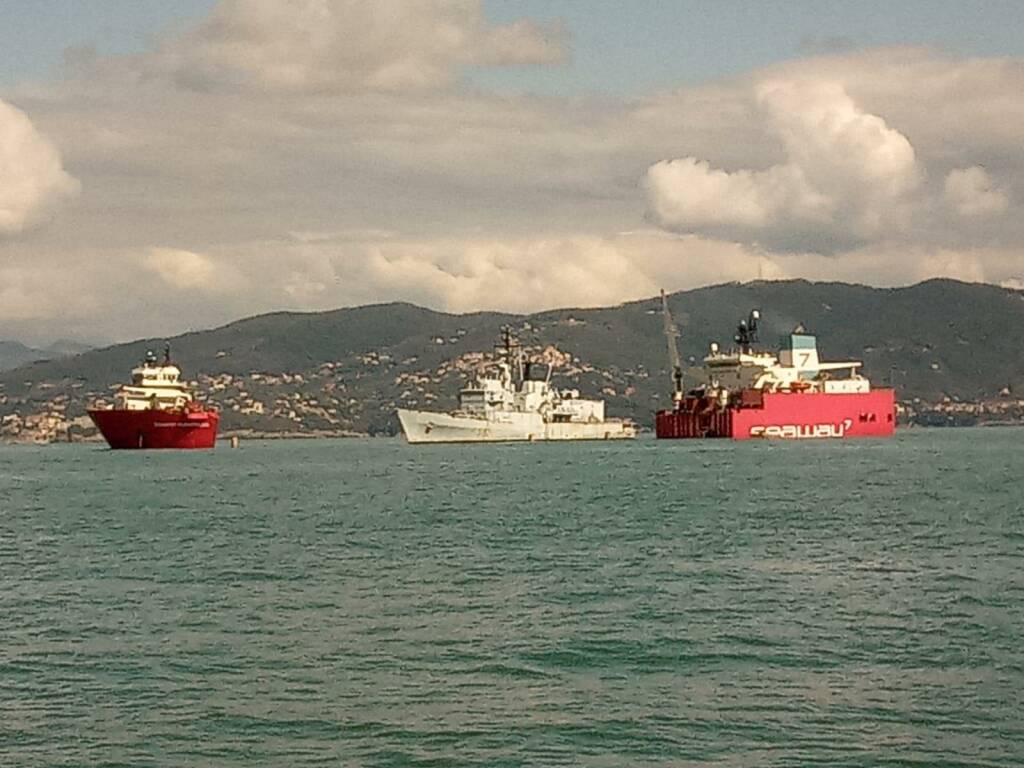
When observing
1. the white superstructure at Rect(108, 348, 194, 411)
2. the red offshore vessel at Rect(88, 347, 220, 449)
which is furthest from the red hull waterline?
the white superstructure at Rect(108, 348, 194, 411)

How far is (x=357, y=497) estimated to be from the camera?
2992 inches

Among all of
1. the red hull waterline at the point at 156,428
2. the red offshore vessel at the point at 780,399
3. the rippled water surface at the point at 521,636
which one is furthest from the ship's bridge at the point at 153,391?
the rippled water surface at the point at 521,636

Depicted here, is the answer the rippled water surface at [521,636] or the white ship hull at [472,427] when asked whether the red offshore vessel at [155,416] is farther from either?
the rippled water surface at [521,636]

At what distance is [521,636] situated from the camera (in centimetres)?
2953

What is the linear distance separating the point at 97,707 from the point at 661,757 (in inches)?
358

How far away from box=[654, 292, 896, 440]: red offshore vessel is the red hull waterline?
167ft

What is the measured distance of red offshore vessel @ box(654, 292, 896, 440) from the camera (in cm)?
15400

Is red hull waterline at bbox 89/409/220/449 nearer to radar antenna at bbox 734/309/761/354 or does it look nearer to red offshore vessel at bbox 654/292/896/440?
red offshore vessel at bbox 654/292/896/440

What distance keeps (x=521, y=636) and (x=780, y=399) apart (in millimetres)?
127263

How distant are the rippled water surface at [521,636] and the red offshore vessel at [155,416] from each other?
276ft

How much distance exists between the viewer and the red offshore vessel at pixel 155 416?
482 ft

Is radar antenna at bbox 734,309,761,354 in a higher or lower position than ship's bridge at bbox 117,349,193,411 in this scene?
higher

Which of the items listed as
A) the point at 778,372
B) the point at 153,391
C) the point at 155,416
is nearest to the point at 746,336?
the point at 778,372

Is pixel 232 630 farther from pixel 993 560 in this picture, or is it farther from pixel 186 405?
pixel 186 405
